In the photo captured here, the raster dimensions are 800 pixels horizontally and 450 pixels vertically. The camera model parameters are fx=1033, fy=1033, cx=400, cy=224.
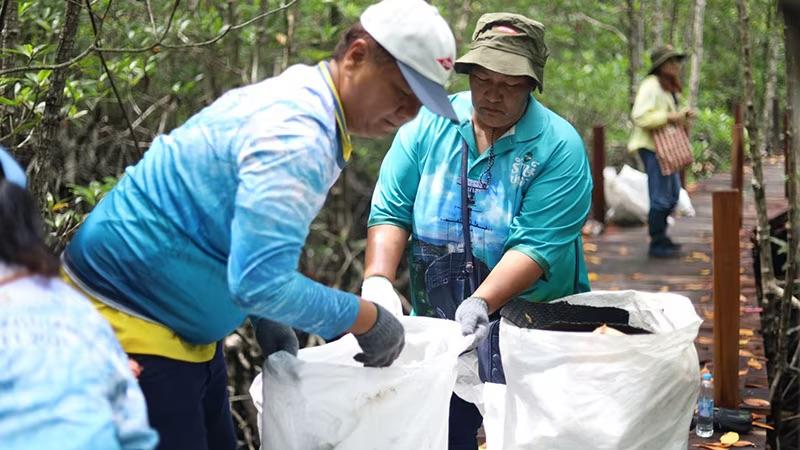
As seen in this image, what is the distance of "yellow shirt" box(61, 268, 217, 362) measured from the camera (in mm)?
2180

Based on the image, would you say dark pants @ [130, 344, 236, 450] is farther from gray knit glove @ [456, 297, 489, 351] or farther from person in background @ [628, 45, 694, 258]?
person in background @ [628, 45, 694, 258]

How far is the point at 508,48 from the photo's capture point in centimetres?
329

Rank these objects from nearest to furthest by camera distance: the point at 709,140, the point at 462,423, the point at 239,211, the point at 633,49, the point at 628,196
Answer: the point at 239,211
the point at 462,423
the point at 628,196
the point at 633,49
the point at 709,140

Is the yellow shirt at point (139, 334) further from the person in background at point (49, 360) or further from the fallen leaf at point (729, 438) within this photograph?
the fallen leaf at point (729, 438)

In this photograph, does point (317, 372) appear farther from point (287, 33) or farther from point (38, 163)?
point (287, 33)

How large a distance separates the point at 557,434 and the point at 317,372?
892 mm

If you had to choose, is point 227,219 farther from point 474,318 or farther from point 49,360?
point 474,318

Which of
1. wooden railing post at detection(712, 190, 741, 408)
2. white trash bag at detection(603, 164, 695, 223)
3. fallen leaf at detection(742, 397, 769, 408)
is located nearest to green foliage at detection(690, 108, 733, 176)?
white trash bag at detection(603, 164, 695, 223)

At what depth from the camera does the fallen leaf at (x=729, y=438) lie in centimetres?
412

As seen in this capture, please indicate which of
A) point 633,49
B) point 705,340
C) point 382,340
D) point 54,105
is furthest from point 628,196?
point 382,340

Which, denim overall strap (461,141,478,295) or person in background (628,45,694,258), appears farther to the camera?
person in background (628,45,694,258)

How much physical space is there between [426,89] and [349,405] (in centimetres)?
79

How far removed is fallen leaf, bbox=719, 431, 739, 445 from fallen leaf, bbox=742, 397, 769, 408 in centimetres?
46

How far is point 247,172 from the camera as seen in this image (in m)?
2.07
